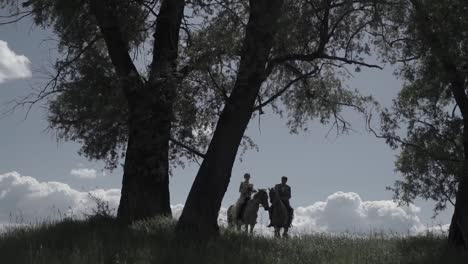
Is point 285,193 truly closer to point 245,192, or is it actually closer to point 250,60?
point 245,192

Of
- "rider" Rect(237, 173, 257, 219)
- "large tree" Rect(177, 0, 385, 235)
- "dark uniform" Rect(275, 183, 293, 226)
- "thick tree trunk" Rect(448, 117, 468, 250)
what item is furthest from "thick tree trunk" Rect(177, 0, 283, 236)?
"rider" Rect(237, 173, 257, 219)

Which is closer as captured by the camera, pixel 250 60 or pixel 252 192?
pixel 250 60

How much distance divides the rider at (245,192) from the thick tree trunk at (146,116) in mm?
4955

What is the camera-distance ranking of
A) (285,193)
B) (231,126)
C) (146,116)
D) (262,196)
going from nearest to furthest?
(231,126) → (146,116) → (262,196) → (285,193)

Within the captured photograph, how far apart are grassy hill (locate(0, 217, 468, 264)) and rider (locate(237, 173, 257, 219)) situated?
23.7 feet

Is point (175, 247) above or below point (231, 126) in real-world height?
below

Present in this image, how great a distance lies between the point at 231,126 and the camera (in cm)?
1673

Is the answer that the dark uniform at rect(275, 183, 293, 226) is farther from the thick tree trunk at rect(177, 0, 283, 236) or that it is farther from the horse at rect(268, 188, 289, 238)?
the thick tree trunk at rect(177, 0, 283, 236)

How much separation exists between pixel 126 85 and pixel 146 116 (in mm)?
1276

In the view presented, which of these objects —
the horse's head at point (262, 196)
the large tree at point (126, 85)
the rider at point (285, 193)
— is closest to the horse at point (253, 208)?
the horse's head at point (262, 196)

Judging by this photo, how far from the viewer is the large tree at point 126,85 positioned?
18.5 metres

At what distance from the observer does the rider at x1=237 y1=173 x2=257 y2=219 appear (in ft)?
79.7

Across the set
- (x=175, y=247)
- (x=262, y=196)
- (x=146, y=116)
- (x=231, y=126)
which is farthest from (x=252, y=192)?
(x=175, y=247)

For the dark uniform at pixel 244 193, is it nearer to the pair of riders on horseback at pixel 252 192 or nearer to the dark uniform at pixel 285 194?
the pair of riders on horseback at pixel 252 192
